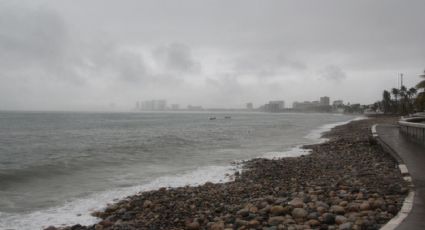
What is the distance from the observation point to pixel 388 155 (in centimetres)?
1529

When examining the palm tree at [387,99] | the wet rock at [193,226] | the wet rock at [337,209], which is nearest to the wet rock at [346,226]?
the wet rock at [337,209]

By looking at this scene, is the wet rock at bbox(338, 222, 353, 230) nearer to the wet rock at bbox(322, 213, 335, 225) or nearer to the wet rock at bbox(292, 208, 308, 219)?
the wet rock at bbox(322, 213, 335, 225)

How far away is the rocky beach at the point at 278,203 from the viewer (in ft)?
23.3

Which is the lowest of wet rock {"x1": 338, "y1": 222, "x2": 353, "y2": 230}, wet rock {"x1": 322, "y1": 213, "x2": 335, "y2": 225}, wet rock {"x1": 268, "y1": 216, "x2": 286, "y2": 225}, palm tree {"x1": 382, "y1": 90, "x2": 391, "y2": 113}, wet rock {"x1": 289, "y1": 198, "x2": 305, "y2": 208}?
wet rock {"x1": 268, "y1": 216, "x2": 286, "y2": 225}

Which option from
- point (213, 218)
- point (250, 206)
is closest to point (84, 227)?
point (213, 218)

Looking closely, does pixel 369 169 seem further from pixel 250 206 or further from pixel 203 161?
pixel 203 161

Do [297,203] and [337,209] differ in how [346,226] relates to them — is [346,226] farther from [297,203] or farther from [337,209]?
[297,203]

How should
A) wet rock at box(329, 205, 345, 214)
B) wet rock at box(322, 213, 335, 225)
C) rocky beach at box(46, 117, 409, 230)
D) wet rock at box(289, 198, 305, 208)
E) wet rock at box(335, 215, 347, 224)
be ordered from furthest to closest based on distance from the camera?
1. wet rock at box(289, 198, 305, 208)
2. wet rock at box(329, 205, 345, 214)
3. rocky beach at box(46, 117, 409, 230)
4. wet rock at box(322, 213, 335, 225)
5. wet rock at box(335, 215, 347, 224)

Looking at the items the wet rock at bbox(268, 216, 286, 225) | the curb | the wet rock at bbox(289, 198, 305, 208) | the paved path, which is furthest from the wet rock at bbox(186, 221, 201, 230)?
the paved path

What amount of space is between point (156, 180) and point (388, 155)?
10.8 meters

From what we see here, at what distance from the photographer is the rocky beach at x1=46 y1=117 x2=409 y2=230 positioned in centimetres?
709

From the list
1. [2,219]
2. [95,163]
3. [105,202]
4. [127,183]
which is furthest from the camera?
[95,163]

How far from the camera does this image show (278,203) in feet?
28.3

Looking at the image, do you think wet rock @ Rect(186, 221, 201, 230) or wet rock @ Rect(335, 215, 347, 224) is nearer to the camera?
wet rock @ Rect(335, 215, 347, 224)
